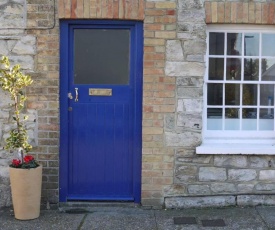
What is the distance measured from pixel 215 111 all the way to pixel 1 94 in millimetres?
2927

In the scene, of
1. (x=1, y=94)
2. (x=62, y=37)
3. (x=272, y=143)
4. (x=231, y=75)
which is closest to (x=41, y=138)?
(x=1, y=94)

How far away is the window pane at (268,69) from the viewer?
6312mm

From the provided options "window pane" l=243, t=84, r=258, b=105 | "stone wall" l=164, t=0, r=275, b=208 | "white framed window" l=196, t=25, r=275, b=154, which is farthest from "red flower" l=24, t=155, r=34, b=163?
"window pane" l=243, t=84, r=258, b=105

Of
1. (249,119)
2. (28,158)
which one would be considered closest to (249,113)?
(249,119)

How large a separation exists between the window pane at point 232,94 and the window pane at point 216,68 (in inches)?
7.1

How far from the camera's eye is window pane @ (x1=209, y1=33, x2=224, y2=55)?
6.26 meters

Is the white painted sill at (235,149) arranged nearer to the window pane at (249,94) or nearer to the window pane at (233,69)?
the window pane at (249,94)

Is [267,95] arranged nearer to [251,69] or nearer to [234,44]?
[251,69]

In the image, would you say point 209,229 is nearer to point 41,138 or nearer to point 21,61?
point 41,138

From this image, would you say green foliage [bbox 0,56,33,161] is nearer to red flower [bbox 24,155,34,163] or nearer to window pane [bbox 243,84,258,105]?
red flower [bbox 24,155,34,163]

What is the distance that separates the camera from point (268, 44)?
6.30 meters

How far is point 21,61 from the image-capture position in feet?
19.9

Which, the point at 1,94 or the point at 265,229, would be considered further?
the point at 1,94

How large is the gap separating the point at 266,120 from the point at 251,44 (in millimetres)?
1080
